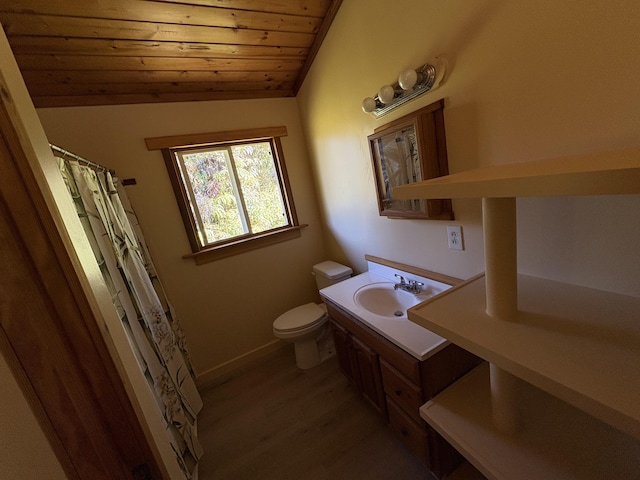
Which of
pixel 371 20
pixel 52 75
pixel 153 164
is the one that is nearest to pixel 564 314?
pixel 371 20

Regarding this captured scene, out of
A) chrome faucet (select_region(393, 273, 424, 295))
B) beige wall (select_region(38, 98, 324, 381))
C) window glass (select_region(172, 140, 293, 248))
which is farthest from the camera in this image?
window glass (select_region(172, 140, 293, 248))

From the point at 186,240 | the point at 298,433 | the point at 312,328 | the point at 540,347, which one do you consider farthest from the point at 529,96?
the point at 186,240

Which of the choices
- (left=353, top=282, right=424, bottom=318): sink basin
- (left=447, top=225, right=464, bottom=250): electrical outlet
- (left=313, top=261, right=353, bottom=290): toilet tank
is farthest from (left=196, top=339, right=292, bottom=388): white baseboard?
(left=447, top=225, right=464, bottom=250): electrical outlet

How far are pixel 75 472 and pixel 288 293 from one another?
2007 mm

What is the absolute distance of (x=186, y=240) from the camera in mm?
2025

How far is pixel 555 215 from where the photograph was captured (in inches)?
35.2

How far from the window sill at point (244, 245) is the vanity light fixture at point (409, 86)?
1303mm

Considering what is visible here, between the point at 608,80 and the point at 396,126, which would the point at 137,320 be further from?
the point at 608,80

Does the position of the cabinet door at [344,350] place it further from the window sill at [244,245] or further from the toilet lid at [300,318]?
the window sill at [244,245]

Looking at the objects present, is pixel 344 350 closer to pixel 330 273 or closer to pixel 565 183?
pixel 330 273

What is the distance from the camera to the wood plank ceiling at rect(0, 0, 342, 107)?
127cm

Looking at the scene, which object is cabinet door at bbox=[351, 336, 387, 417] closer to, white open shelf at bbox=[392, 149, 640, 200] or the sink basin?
the sink basin

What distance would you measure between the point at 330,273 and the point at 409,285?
2.48 ft

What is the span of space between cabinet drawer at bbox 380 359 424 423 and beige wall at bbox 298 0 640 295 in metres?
0.60
